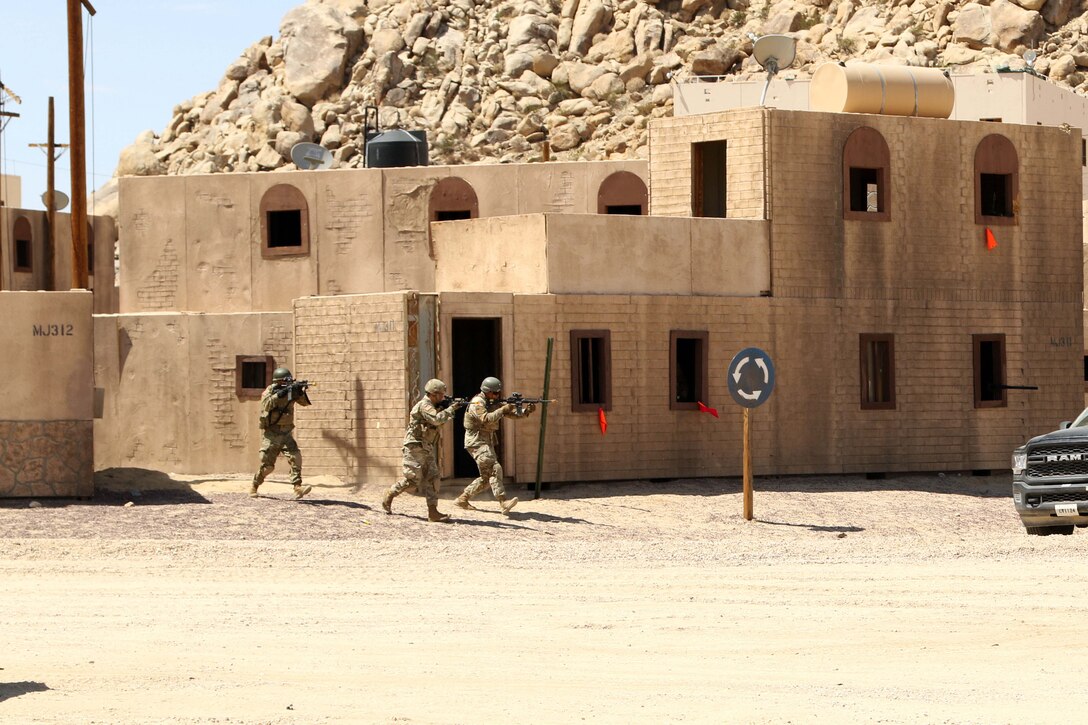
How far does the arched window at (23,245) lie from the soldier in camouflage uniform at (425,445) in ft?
91.3

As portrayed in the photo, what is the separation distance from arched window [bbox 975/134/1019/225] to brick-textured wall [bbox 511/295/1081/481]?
1.55 metres

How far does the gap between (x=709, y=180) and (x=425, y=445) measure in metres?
9.40

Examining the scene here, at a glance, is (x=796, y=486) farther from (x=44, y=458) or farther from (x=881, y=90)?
(x=44, y=458)

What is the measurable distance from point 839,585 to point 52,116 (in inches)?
1527

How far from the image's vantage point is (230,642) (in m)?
11.9

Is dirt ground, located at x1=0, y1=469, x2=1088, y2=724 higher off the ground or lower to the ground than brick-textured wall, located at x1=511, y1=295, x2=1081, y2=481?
lower

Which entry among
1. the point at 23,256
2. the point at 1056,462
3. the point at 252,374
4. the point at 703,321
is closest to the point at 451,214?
the point at 252,374

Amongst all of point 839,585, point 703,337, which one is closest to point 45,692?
point 839,585

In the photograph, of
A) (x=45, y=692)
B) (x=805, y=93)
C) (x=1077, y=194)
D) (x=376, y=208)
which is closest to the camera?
(x=45, y=692)

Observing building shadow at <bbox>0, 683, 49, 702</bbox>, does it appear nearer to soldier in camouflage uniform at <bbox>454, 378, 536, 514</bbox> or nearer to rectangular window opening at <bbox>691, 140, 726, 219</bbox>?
soldier in camouflage uniform at <bbox>454, 378, 536, 514</bbox>

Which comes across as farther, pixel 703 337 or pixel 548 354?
pixel 703 337

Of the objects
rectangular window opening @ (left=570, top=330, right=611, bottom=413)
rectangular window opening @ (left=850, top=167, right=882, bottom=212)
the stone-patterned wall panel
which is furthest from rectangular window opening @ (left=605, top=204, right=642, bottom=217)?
the stone-patterned wall panel

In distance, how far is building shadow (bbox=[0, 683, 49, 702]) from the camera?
984cm

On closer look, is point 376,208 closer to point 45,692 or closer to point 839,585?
point 839,585
